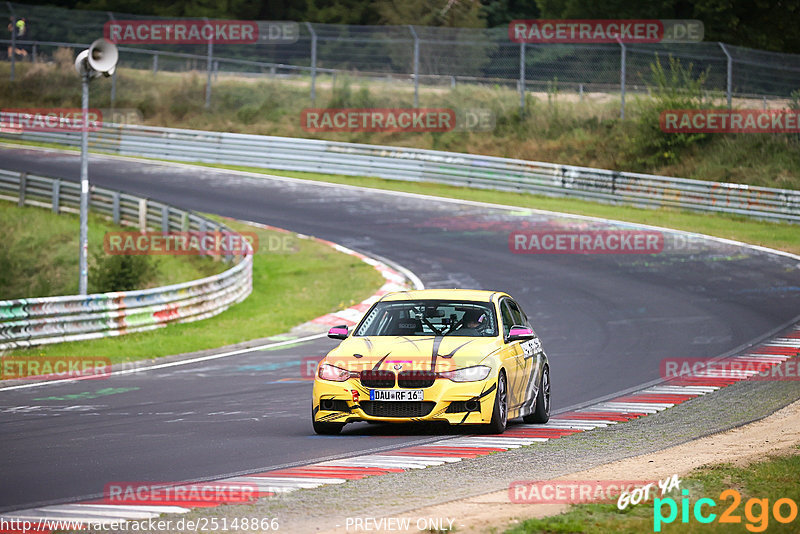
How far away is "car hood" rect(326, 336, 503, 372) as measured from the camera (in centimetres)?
1088

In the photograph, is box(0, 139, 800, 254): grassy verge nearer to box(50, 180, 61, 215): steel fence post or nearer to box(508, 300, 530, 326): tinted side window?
box(50, 180, 61, 215): steel fence post

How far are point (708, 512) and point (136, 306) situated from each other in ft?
48.4

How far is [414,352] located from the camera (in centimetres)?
1102

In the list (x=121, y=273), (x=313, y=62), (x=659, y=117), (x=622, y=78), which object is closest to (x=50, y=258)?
(x=121, y=273)

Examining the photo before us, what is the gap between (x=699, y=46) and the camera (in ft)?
124

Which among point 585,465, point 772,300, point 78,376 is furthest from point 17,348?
point 772,300

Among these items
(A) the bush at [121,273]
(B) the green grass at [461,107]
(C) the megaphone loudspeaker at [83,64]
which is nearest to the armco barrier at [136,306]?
(A) the bush at [121,273]

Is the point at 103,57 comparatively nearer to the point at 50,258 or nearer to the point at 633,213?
the point at 50,258

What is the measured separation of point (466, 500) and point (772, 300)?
16.6 meters

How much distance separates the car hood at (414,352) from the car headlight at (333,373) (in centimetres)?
4

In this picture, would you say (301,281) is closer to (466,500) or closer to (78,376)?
(78,376)

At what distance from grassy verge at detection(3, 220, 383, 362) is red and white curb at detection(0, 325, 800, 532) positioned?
8.25 m

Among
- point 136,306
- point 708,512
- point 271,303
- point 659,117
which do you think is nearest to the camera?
point 708,512

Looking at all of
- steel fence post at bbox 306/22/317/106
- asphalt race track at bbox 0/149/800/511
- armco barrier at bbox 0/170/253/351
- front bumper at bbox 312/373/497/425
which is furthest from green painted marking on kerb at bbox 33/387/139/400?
steel fence post at bbox 306/22/317/106
